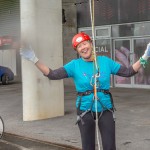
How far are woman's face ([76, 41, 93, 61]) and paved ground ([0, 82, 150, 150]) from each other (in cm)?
295

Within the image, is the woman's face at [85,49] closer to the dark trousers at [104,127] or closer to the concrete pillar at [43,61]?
the dark trousers at [104,127]

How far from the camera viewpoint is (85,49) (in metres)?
4.22

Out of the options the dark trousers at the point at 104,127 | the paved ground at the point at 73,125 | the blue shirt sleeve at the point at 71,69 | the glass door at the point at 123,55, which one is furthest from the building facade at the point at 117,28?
the dark trousers at the point at 104,127

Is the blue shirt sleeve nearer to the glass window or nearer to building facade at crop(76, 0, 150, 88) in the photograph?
building facade at crop(76, 0, 150, 88)

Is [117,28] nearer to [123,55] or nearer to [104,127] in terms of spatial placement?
[123,55]

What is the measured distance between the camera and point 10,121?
32.6 ft

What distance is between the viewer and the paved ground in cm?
730

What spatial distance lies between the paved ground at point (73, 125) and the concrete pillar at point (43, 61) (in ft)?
1.15

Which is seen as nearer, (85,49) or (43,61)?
(85,49)

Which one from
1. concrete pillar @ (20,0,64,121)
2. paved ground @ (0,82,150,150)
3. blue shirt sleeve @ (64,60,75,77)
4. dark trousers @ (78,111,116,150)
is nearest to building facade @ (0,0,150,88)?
paved ground @ (0,82,150,150)

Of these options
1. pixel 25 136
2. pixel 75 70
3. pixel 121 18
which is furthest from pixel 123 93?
pixel 75 70

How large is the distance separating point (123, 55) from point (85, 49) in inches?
536

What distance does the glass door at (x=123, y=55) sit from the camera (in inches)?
686

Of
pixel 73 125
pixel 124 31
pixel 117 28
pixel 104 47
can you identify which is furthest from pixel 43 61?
pixel 104 47
